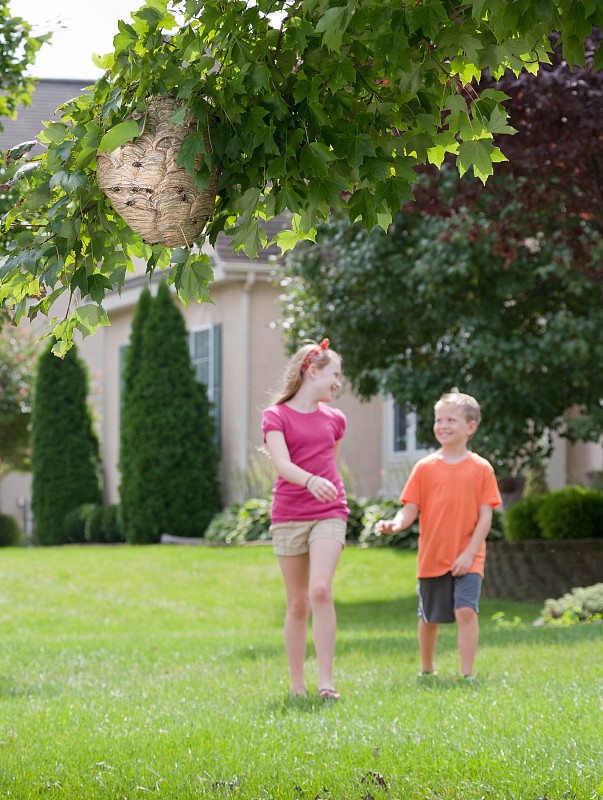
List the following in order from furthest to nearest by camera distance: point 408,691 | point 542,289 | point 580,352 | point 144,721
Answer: point 542,289
point 580,352
point 408,691
point 144,721

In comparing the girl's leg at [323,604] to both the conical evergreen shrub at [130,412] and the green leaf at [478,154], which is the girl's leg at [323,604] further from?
the conical evergreen shrub at [130,412]

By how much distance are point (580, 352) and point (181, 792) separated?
6545 millimetres

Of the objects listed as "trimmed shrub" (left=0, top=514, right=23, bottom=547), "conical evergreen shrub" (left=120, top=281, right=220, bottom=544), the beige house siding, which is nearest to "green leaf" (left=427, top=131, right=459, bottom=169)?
the beige house siding

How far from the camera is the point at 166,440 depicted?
58.6 feet

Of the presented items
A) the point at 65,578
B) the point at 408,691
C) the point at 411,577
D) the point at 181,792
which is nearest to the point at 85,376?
the point at 65,578

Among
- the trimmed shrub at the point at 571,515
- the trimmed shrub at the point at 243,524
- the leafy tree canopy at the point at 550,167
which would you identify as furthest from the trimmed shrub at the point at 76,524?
the leafy tree canopy at the point at 550,167

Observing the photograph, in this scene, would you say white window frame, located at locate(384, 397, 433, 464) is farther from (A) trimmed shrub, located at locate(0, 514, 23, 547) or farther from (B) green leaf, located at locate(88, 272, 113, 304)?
(B) green leaf, located at locate(88, 272, 113, 304)

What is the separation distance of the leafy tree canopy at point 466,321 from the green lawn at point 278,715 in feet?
A: 7.15

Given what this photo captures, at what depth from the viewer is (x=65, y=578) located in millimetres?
13383

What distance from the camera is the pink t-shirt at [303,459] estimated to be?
5547mm

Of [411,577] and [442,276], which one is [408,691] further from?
[411,577]

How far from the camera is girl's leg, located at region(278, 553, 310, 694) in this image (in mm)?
5508

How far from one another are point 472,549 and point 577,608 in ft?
13.4

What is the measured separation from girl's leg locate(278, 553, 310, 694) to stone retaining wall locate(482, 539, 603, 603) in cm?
657
